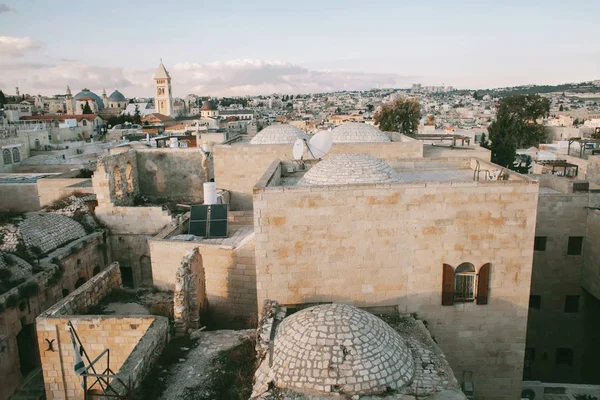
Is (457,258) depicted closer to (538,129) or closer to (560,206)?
(560,206)

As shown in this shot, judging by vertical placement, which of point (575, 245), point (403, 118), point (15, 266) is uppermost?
point (403, 118)

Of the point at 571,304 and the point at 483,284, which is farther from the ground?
the point at 483,284

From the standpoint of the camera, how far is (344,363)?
20.8 ft

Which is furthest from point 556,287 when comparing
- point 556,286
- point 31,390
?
point 31,390

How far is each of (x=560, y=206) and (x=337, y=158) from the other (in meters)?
8.16

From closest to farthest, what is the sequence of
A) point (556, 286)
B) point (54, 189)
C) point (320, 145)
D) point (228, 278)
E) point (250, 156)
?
point (228, 278), point (320, 145), point (556, 286), point (250, 156), point (54, 189)

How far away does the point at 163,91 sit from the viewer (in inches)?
3425

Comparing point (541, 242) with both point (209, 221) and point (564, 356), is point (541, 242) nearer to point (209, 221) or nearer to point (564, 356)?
point (564, 356)

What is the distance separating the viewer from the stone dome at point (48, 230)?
14.2 m

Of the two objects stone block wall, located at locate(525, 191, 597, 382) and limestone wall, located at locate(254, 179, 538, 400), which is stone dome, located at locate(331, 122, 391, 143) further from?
limestone wall, located at locate(254, 179, 538, 400)

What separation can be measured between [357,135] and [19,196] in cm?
1505

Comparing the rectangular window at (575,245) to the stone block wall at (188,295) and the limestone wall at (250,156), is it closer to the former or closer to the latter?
the limestone wall at (250,156)

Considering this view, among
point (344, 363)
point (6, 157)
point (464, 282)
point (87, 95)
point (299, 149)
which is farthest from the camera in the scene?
point (87, 95)

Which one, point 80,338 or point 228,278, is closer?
point 80,338
